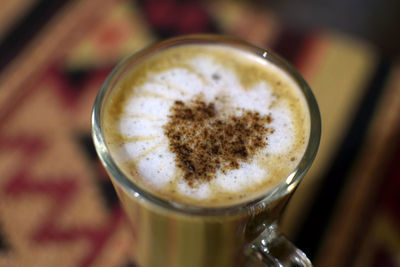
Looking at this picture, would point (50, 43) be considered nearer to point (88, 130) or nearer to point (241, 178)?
point (88, 130)

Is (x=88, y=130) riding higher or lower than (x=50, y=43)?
lower

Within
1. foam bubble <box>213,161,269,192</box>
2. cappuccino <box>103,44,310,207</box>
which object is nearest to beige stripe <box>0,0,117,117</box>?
cappuccino <box>103,44,310,207</box>

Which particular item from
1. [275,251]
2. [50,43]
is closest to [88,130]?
[50,43]

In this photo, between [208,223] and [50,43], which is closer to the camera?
[208,223]

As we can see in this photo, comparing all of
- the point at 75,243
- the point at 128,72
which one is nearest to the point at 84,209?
the point at 75,243

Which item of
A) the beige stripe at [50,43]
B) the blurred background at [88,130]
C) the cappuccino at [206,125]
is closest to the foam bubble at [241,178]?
the cappuccino at [206,125]

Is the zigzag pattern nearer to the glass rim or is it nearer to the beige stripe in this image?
the beige stripe
